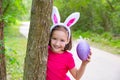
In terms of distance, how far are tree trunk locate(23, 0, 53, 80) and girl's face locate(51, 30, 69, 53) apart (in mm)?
181

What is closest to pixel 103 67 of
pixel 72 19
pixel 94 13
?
pixel 72 19

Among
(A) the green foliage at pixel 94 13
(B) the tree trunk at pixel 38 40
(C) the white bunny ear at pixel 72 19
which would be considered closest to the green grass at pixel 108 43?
(A) the green foliage at pixel 94 13

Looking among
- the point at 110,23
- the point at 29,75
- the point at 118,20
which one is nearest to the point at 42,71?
the point at 29,75

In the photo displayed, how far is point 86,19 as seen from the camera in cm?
2366

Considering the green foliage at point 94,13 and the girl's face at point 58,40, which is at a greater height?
the green foliage at point 94,13

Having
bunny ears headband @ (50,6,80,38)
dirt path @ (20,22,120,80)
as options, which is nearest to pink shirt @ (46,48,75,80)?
bunny ears headband @ (50,6,80,38)

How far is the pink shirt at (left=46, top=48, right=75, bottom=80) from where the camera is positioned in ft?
9.95

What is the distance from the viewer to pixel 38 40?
2797 mm

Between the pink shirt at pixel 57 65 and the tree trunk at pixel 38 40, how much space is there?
123 millimetres

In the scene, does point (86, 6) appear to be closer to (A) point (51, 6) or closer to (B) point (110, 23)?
(B) point (110, 23)

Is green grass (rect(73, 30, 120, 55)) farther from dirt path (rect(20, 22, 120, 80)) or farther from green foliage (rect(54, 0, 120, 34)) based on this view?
green foliage (rect(54, 0, 120, 34))

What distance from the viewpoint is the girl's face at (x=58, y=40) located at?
3.04 m

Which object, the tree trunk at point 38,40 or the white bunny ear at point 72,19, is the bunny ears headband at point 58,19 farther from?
the tree trunk at point 38,40

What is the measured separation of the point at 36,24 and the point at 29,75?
0.50m
